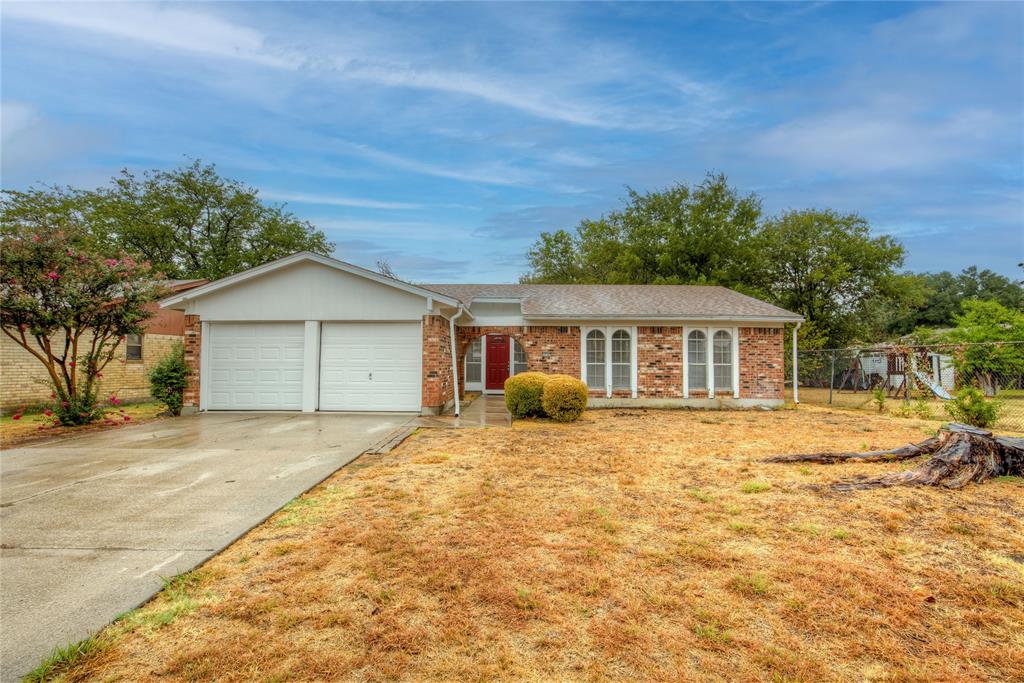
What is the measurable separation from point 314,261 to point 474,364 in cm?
774

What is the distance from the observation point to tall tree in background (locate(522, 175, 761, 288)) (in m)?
24.8

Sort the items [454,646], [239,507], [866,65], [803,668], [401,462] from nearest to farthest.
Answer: [803,668] < [454,646] < [239,507] < [401,462] < [866,65]

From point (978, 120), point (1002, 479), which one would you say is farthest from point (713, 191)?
point (1002, 479)

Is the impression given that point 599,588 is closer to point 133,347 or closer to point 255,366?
point 255,366

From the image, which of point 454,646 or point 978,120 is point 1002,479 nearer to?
point 454,646

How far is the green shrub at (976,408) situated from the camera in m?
10.1

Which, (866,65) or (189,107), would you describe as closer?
(866,65)

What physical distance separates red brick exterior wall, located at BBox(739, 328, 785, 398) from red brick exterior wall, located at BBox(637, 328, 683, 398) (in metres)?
1.91

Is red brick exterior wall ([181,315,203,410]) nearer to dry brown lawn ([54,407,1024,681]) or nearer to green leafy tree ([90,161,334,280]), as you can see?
dry brown lawn ([54,407,1024,681])

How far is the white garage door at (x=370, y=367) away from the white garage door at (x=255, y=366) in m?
0.76

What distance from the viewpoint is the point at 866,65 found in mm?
11625

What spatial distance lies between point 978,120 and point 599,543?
17697 millimetres

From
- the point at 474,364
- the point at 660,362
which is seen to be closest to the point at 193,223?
the point at 474,364

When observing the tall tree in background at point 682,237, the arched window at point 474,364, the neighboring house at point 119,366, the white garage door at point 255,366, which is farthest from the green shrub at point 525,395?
the tall tree in background at point 682,237
